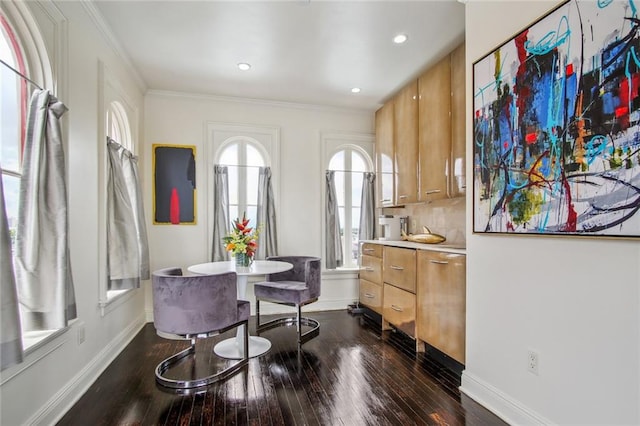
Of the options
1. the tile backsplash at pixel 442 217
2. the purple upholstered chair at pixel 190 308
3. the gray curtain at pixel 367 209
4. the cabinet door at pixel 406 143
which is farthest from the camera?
the gray curtain at pixel 367 209

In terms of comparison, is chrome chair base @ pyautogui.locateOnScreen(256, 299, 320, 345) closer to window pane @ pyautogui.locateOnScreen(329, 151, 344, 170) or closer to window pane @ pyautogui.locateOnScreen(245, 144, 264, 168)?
window pane @ pyautogui.locateOnScreen(245, 144, 264, 168)

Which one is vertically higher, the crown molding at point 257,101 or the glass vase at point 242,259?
the crown molding at point 257,101

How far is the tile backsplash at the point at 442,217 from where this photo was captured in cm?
334

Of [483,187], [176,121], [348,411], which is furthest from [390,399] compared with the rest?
[176,121]

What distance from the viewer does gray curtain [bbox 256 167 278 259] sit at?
13.9 ft

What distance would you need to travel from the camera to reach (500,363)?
2.05m

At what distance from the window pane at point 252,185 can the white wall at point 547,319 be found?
2821 mm

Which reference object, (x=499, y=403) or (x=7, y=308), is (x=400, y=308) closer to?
(x=499, y=403)

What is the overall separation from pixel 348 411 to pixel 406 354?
1083mm

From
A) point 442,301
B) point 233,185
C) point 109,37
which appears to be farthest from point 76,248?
point 442,301

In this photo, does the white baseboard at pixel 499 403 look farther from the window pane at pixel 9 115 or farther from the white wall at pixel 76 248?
the window pane at pixel 9 115

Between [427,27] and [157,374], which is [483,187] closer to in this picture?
[427,27]

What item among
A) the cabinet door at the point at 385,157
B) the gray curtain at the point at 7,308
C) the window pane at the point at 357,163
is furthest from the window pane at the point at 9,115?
the window pane at the point at 357,163

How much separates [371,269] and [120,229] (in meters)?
2.70
